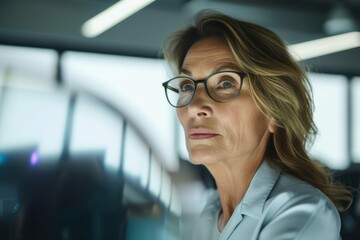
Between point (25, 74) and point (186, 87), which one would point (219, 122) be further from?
point (25, 74)

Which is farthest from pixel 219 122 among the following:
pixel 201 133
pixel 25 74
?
pixel 25 74

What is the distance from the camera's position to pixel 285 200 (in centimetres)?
62

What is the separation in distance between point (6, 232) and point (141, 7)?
1.23 m

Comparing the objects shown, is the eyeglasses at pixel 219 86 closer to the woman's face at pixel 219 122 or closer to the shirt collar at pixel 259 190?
the woman's face at pixel 219 122

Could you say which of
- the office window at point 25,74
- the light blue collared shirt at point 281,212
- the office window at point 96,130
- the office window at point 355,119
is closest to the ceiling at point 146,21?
the office window at point 355,119

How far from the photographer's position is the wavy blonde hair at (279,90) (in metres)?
0.68

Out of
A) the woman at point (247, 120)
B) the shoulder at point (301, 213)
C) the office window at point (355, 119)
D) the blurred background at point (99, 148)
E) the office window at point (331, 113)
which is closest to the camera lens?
the shoulder at point (301, 213)

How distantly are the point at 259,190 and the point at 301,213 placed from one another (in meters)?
0.10

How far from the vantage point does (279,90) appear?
68cm

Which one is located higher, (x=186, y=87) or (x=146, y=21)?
(x=146, y=21)

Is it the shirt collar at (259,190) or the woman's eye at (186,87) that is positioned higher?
the woman's eye at (186,87)

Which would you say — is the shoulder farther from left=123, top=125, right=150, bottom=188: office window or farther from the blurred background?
left=123, top=125, right=150, bottom=188: office window

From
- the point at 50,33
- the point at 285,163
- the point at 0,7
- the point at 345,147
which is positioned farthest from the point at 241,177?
the point at 0,7

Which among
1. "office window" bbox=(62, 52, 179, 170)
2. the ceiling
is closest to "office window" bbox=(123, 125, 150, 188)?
"office window" bbox=(62, 52, 179, 170)
